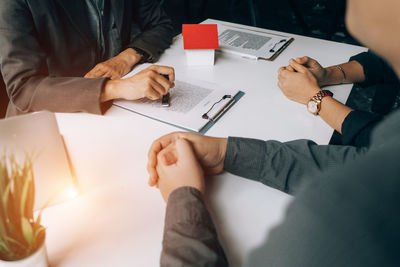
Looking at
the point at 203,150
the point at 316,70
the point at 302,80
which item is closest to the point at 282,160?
the point at 203,150

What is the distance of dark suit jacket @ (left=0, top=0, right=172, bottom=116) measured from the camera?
0.97m

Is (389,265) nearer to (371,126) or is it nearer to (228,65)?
(371,126)

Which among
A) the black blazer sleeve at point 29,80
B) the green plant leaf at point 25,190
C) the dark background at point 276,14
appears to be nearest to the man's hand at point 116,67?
the black blazer sleeve at point 29,80

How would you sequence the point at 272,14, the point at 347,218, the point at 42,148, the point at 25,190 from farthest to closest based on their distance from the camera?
the point at 272,14 → the point at 42,148 → the point at 25,190 → the point at 347,218

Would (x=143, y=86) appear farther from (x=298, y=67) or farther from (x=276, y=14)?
(x=276, y=14)

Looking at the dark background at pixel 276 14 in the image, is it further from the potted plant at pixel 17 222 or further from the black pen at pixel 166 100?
the potted plant at pixel 17 222

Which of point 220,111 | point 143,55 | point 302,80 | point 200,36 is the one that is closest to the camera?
point 220,111

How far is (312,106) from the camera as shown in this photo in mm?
961

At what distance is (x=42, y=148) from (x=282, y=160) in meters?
0.55

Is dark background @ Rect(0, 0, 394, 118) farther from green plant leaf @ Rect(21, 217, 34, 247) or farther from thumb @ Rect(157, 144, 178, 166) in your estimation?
green plant leaf @ Rect(21, 217, 34, 247)

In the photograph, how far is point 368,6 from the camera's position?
0.32 metres

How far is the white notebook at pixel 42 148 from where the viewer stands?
1.80 ft

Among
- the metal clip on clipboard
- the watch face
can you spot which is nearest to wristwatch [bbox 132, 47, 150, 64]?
the metal clip on clipboard

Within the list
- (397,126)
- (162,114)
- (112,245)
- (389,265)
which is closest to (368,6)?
(397,126)
